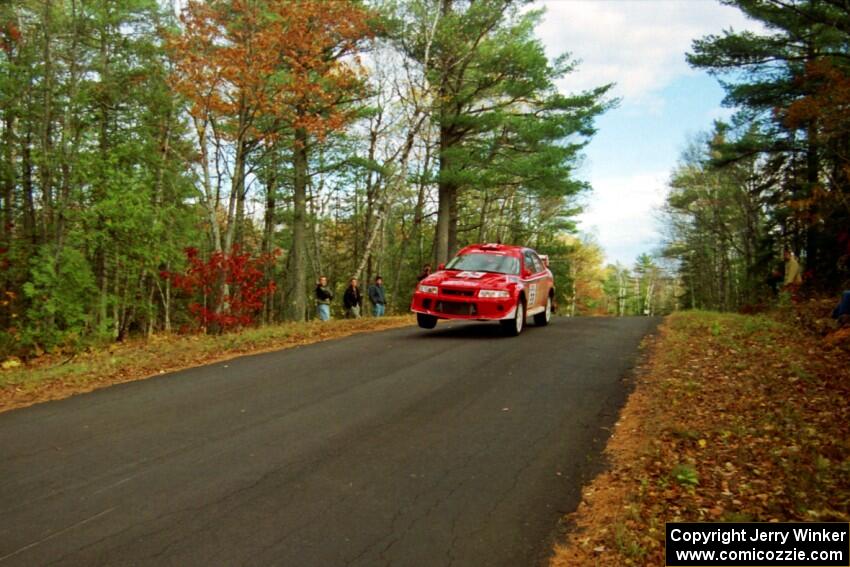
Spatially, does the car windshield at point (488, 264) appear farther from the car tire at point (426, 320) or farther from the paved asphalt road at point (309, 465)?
the paved asphalt road at point (309, 465)

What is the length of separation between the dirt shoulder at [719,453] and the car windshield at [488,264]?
4.40 m

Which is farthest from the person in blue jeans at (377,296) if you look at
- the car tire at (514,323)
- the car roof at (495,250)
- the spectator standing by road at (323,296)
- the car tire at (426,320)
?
the car tire at (514,323)

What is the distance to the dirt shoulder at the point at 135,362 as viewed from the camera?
8.33 m

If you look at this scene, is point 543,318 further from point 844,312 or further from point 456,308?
point 844,312

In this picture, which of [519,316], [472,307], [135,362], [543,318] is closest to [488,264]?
[519,316]

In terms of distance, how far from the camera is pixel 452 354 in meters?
10.1

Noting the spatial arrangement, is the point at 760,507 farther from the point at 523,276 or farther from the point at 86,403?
the point at 523,276

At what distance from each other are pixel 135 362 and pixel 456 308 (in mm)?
6100

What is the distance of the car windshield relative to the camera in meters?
12.8

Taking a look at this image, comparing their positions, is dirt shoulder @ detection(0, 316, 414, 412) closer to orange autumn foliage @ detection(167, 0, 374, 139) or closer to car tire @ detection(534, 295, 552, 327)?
car tire @ detection(534, 295, 552, 327)

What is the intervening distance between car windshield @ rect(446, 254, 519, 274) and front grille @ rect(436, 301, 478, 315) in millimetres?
1115

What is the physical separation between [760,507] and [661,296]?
308ft

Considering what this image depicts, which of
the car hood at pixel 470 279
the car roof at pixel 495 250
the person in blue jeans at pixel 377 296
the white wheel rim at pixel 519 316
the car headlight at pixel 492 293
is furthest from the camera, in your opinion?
the person in blue jeans at pixel 377 296

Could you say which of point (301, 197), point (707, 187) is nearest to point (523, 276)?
point (301, 197)
